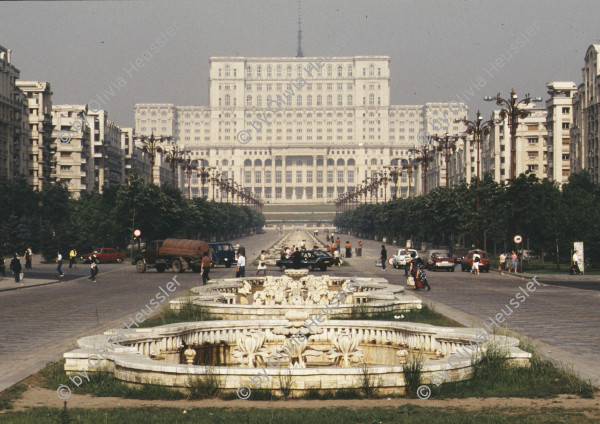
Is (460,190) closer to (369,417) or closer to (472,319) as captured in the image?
(472,319)

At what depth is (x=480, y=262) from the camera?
55469 mm

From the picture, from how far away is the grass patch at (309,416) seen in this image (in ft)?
33.9

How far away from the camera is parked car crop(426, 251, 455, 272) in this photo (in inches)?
2231

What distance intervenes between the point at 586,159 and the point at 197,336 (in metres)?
98.1

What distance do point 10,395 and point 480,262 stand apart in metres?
46.3

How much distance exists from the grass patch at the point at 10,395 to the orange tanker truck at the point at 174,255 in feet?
128

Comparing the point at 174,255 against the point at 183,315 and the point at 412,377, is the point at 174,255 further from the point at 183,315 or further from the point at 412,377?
the point at 412,377

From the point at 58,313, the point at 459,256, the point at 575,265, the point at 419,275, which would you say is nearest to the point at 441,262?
the point at 459,256

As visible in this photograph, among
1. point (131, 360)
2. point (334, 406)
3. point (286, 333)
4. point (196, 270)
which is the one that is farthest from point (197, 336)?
point (196, 270)

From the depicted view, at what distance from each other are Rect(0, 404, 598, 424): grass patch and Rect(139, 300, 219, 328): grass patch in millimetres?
A: 9463

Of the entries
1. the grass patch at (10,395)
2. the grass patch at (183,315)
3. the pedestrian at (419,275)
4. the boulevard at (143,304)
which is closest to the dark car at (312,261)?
the boulevard at (143,304)

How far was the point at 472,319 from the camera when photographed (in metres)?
23.1

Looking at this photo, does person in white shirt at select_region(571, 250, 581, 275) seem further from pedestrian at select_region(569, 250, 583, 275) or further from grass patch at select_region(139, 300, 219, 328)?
grass patch at select_region(139, 300, 219, 328)

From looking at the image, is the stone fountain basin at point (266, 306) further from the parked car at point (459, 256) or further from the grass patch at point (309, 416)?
the parked car at point (459, 256)
